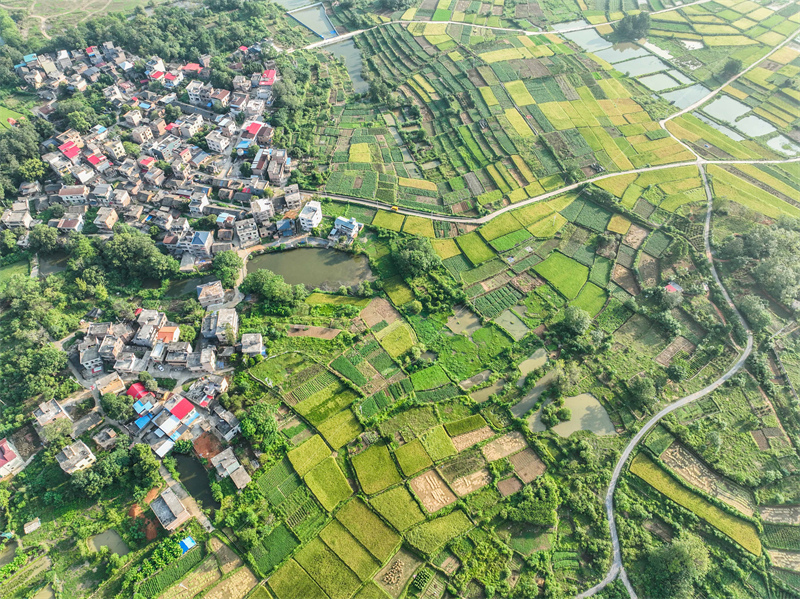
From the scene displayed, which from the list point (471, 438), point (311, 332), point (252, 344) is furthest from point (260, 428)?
point (471, 438)

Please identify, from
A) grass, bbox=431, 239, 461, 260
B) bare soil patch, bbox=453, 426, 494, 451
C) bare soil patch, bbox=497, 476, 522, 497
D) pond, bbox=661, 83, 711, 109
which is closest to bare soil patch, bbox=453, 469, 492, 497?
bare soil patch, bbox=497, 476, 522, 497

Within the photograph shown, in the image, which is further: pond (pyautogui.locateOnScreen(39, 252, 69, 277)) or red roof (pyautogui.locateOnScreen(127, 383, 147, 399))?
pond (pyautogui.locateOnScreen(39, 252, 69, 277))

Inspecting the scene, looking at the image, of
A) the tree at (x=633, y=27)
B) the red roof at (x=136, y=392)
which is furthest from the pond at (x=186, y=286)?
the tree at (x=633, y=27)

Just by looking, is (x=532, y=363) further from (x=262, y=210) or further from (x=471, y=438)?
(x=262, y=210)

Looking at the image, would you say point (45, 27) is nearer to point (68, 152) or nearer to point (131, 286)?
point (68, 152)

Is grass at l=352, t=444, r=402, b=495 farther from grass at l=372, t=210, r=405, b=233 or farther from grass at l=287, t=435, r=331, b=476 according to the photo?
grass at l=372, t=210, r=405, b=233
